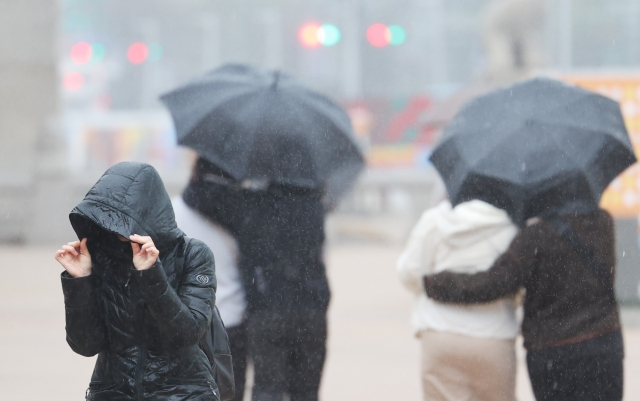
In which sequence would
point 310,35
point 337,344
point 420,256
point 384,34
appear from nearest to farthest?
1. point 420,256
2. point 337,344
3. point 310,35
4. point 384,34

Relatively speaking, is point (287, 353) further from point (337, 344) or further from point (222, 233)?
point (337, 344)

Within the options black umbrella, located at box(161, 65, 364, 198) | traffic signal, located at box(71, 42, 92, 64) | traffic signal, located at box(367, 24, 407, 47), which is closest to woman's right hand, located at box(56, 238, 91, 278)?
black umbrella, located at box(161, 65, 364, 198)

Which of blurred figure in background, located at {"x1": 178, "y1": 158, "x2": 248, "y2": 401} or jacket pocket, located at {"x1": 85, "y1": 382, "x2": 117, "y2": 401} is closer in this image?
jacket pocket, located at {"x1": 85, "y1": 382, "x2": 117, "y2": 401}

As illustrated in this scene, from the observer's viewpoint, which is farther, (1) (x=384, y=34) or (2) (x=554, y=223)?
(1) (x=384, y=34)

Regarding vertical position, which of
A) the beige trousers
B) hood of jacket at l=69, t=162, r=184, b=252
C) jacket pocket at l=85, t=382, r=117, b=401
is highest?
hood of jacket at l=69, t=162, r=184, b=252

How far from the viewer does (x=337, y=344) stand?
7727 mm

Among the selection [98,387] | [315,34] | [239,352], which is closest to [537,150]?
[239,352]

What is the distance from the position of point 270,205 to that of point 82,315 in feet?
4.72

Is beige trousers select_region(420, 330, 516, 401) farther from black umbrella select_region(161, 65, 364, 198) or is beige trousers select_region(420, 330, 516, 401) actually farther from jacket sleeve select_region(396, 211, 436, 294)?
black umbrella select_region(161, 65, 364, 198)

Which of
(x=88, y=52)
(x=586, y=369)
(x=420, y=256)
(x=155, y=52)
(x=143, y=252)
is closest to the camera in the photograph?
(x=143, y=252)

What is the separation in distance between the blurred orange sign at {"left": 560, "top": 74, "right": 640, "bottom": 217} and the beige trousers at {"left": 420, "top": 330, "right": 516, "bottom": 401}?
4.48 m

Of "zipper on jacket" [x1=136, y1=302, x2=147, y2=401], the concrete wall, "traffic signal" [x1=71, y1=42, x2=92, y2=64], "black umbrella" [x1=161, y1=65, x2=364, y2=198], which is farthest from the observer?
"traffic signal" [x1=71, y1=42, x2=92, y2=64]

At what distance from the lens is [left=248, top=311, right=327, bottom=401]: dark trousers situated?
3656 millimetres

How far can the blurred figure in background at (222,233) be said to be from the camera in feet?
11.8
